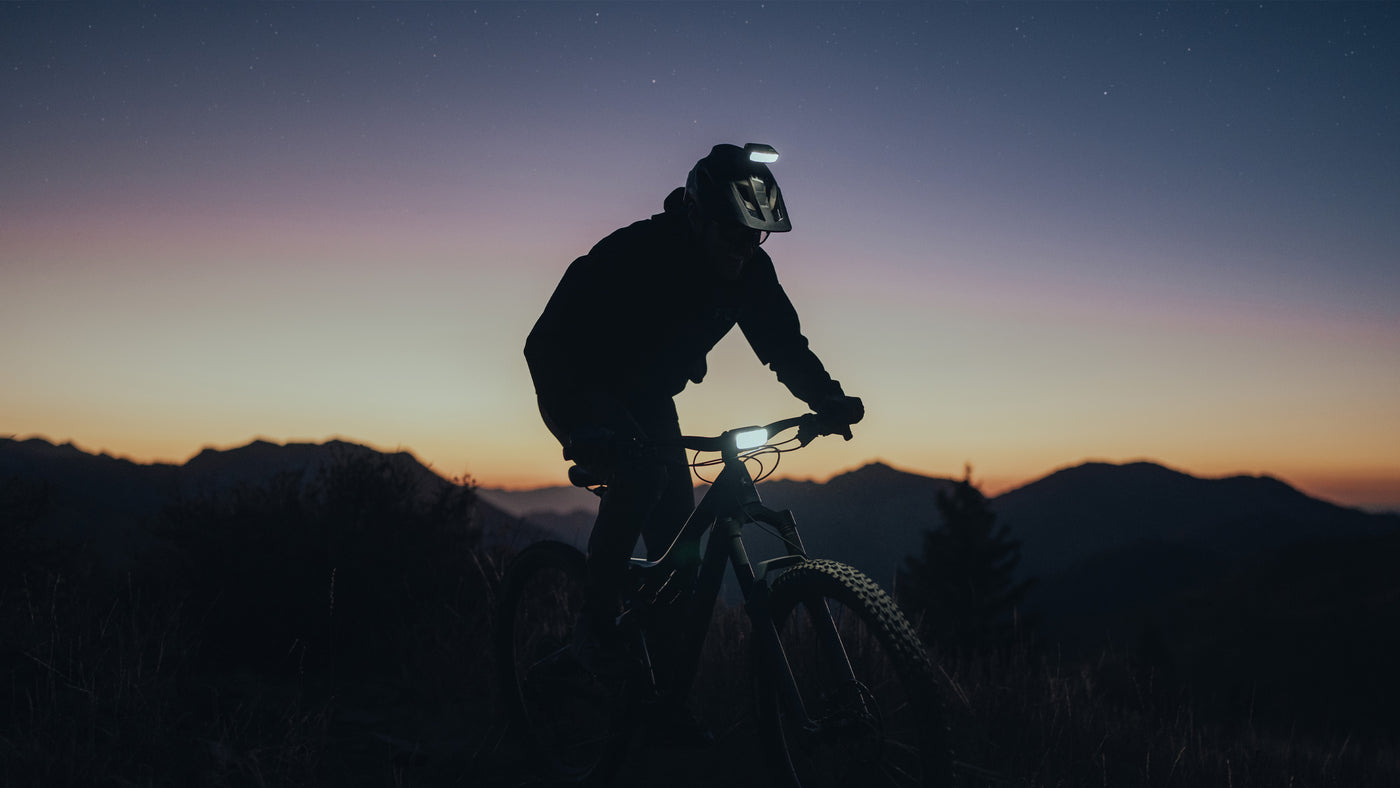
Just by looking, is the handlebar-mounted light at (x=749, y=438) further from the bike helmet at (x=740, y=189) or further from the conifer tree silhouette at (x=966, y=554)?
the conifer tree silhouette at (x=966, y=554)

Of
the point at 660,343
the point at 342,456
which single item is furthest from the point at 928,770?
the point at 342,456

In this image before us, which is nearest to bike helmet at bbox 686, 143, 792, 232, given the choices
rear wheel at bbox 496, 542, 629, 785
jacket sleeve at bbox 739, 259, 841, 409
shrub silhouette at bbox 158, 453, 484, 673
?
jacket sleeve at bbox 739, 259, 841, 409

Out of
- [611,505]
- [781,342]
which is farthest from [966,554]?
[611,505]

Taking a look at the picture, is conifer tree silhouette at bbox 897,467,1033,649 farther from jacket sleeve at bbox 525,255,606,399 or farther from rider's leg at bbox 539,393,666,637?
jacket sleeve at bbox 525,255,606,399

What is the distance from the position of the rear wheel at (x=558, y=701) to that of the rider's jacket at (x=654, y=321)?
38.0 inches

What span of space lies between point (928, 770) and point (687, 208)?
87.7 inches

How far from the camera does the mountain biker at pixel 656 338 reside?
2.95 meters

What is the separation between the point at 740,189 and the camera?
2.88 metres

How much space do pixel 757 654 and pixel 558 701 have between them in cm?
154

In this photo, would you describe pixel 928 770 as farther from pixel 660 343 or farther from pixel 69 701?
pixel 69 701

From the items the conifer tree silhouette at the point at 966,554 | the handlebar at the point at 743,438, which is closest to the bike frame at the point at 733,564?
the handlebar at the point at 743,438

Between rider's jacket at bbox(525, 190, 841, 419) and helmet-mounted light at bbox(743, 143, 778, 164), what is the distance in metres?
0.44

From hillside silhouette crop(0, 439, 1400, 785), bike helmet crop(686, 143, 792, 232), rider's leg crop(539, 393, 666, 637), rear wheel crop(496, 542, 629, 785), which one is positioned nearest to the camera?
bike helmet crop(686, 143, 792, 232)

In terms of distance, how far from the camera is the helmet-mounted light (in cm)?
294
